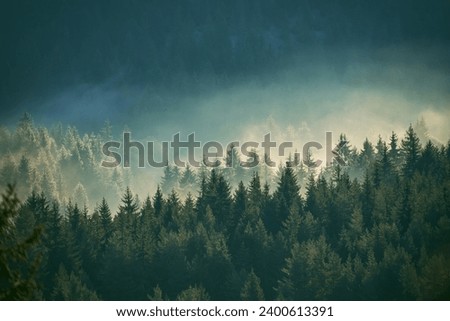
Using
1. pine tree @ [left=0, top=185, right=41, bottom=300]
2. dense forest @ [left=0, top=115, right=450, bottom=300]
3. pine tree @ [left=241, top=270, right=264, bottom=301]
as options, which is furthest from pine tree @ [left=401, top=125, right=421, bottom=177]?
pine tree @ [left=0, top=185, right=41, bottom=300]

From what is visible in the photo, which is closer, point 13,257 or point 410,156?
point 13,257

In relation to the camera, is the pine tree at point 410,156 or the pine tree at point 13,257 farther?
the pine tree at point 410,156

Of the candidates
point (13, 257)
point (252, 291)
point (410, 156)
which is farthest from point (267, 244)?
point (13, 257)

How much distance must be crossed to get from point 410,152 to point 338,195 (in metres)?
19.1

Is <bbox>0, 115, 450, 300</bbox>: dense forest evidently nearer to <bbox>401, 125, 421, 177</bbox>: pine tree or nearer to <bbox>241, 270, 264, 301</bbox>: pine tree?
<bbox>241, 270, 264, 301</bbox>: pine tree

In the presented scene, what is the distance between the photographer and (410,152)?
13775cm


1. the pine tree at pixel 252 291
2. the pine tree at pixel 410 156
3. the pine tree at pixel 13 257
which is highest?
the pine tree at pixel 410 156

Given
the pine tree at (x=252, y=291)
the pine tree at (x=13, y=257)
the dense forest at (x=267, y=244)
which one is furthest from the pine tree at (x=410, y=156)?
the pine tree at (x=13, y=257)

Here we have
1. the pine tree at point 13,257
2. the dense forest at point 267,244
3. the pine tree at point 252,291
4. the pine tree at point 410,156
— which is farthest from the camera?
the pine tree at point 410,156

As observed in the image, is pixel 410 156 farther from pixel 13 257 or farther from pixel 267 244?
pixel 13 257

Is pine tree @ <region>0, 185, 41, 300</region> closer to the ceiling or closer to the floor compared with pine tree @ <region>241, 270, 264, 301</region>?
closer to the ceiling

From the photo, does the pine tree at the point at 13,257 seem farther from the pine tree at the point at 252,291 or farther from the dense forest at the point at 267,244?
the pine tree at the point at 252,291
